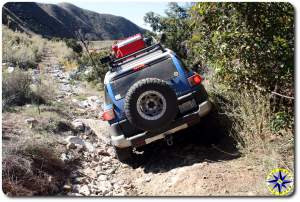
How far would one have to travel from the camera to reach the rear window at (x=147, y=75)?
22.2 ft

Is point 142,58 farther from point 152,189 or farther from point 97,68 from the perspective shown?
point 97,68

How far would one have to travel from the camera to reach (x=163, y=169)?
6684 mm

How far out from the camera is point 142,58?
7.34 meters

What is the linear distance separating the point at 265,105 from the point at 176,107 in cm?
130

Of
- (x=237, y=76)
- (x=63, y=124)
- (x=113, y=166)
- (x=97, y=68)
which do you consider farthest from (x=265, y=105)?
(x=97, y=68)

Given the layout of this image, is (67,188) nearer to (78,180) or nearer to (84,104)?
(78,180)

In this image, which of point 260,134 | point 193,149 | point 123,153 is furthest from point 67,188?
point 260,134

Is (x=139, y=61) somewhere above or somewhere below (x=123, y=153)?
above

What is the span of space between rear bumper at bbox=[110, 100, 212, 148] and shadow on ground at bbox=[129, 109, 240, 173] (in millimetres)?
584

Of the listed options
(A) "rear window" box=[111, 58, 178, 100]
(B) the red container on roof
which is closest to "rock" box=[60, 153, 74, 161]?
(A) "rear window" box=[111, 58, 178, 100]

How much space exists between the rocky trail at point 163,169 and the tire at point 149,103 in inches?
32.9

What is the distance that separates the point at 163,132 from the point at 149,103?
1.72ft

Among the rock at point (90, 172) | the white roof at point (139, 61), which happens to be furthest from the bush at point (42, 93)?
the rock at point (90, 172)

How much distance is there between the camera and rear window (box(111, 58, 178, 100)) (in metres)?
6.76
